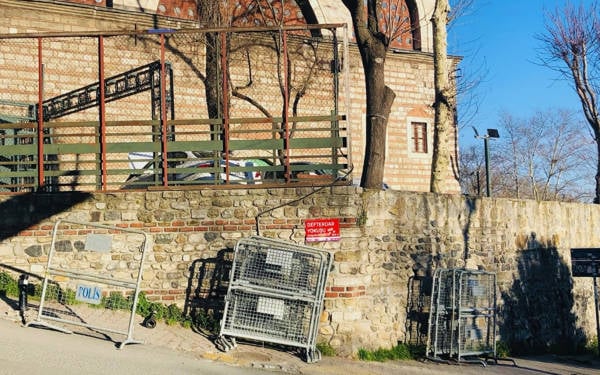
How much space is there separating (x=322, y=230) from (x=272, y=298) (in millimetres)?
1456

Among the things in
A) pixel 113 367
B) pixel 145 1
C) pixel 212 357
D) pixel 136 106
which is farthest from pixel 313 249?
pixel 145 1

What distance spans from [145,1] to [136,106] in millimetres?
5232

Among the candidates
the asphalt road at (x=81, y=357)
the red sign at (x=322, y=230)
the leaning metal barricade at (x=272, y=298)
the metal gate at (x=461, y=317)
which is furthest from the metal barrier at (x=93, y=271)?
the metal gate at (x=461, y=317)

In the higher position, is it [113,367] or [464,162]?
[464,162]

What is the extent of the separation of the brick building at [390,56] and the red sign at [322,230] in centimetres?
821

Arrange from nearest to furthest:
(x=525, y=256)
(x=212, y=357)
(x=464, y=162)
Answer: (x=212, y=357) < (x=525, y=256) < (x=464, y=162)

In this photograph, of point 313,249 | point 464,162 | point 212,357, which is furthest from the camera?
point 464,162

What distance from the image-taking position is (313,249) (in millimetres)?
10891

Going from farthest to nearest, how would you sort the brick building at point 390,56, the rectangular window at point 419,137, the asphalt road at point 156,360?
the rectangular window at point 419,137 → the brick building at point 390,56 → the asphalt road at point 156,360

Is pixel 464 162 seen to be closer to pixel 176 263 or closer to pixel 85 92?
pixel 85 92

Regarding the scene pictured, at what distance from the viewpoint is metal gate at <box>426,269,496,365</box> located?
12.4 metres

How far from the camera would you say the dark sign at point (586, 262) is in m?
15.0

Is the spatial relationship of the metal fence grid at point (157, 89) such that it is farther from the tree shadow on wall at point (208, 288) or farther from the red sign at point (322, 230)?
the tree shadow on wall at point (208, 288)

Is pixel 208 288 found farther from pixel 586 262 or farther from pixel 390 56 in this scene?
pixel 390 56
